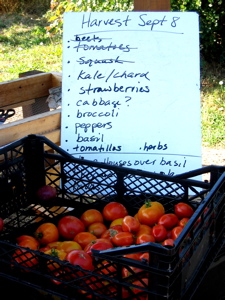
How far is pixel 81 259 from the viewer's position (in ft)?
4.32

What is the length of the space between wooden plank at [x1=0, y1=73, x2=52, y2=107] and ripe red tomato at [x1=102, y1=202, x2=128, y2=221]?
4.75ft

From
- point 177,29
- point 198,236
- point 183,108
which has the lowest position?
point 198,236

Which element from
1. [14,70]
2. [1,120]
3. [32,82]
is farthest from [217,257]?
[14,70]

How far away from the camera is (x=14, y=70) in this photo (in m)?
6.52

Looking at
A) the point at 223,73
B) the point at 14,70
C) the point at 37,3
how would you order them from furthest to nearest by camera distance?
1. the point at 37,3
2. the point at 14,70
3. the point at 223,73

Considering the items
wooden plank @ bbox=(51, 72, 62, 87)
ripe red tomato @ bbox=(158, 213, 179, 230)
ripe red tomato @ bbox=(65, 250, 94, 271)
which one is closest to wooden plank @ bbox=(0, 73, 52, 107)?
wooden plank @ bbox=(51, 72, 62, 87)

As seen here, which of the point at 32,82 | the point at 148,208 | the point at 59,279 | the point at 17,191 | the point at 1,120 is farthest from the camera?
the point at 32,82

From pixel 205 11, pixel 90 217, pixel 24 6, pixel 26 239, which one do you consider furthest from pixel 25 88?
pixel 24 6

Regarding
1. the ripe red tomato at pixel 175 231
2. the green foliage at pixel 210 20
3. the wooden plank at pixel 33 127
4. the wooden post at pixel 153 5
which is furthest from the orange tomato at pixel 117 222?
the green foliage at pixel 210 20

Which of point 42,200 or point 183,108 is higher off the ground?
point 183,108

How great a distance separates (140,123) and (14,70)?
192 inches

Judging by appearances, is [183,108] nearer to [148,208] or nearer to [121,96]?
[121,96]

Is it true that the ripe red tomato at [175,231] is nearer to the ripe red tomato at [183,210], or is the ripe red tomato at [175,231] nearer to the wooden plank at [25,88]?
the ripe red tomato at [183,210]

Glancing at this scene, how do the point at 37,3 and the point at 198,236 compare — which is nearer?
the point at 198,236
